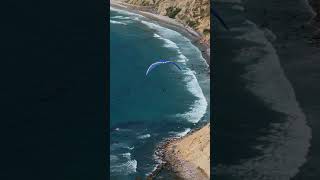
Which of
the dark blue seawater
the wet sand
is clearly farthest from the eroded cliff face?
the wet sand

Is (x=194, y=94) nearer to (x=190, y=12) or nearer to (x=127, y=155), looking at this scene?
(x=127, y=155)

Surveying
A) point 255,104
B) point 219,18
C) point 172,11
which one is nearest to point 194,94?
point 172,11

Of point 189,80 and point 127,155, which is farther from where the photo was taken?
point 189,80
